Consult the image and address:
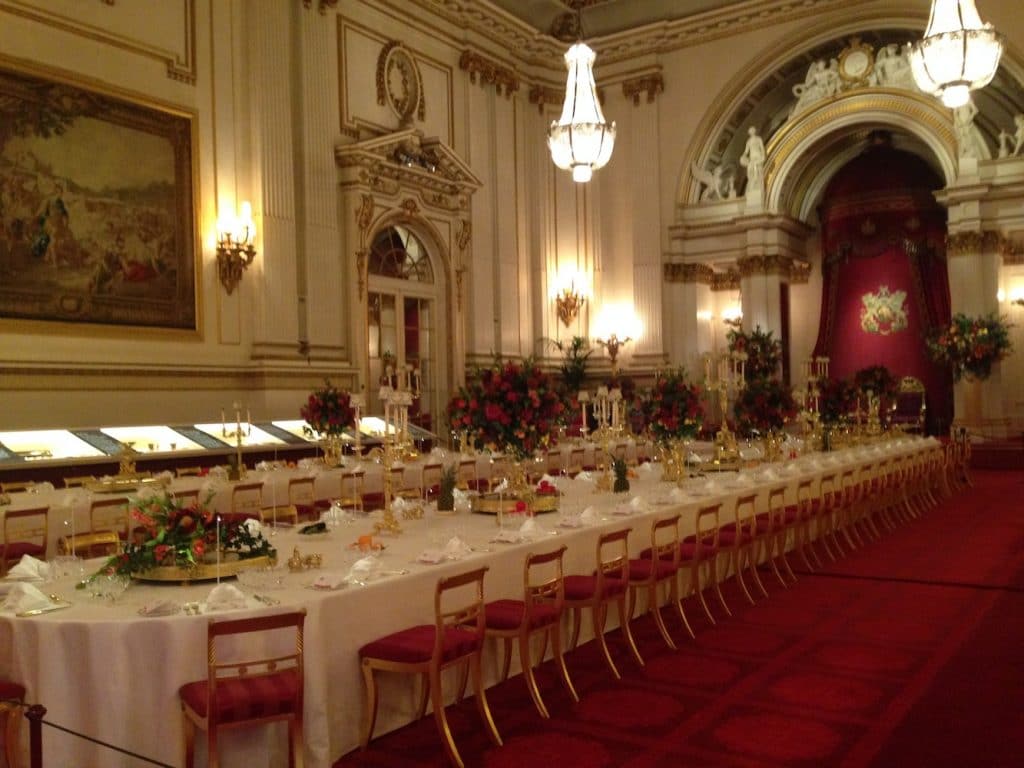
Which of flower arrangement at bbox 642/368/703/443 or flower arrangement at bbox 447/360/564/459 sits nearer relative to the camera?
flower arrangement at bbox 447/360/564/459

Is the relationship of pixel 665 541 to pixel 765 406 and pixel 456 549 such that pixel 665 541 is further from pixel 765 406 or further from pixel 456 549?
pixel 765 406

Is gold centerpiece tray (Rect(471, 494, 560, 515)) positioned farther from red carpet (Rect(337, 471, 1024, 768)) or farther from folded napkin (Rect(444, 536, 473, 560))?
folded napkin (Rect(444, 536, 473, 560))

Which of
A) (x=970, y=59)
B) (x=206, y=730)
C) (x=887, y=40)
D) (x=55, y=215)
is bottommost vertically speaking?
(x=206, y=730)

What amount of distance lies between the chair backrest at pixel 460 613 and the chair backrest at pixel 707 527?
220 centimetres

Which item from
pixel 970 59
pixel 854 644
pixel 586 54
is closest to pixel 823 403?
pixel 970 59

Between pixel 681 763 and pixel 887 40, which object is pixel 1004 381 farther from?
pixel 681 763

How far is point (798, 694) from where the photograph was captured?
5.35 m

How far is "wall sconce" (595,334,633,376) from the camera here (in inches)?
805

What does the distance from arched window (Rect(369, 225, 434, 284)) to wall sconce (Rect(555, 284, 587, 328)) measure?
4.02m

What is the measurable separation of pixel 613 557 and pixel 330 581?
2.79 m

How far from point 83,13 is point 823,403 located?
11.3 m

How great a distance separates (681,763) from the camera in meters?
4.39

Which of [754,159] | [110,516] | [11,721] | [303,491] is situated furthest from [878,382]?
[11,721]

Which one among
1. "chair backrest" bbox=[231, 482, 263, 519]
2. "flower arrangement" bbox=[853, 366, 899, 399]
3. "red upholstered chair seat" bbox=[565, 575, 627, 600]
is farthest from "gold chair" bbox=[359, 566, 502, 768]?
"flower arrangement" bbox=[853, 366, 899, 399]
